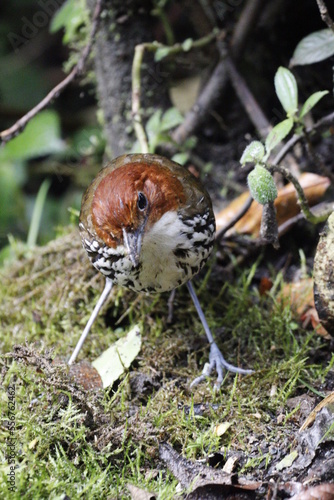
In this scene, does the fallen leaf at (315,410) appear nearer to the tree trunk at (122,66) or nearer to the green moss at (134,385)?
the green moss at (134,385)

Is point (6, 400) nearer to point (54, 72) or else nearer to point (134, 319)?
point (134, 319)

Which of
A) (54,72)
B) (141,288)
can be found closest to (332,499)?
(141,288)

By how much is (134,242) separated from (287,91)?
1284mm

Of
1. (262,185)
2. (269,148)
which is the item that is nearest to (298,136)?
Result: (269,148)

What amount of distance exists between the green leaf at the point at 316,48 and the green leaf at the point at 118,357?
6.10 feet

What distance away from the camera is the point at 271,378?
2.90 meters

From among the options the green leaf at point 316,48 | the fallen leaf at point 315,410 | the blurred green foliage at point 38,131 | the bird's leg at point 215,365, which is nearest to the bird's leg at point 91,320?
the bird's leg at point 215,365

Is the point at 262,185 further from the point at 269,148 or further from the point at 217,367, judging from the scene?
the point at 217,367

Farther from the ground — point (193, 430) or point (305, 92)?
point (305, 92)

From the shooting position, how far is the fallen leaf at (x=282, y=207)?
3684 mm

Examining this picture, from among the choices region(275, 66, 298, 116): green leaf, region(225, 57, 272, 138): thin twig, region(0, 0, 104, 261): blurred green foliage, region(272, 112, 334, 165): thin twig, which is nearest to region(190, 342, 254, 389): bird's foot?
region(272, 112, 334, 165): thin twig

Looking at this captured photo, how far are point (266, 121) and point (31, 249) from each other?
1959 millimetres

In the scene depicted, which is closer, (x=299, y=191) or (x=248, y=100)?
(x=299, y=191)

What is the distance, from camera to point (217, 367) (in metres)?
3.00
